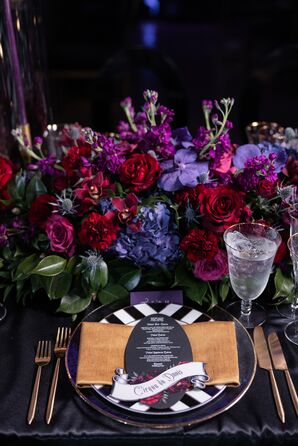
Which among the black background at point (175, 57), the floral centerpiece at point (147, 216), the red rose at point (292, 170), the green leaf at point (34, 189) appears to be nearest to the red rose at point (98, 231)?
the floral centerpiece at point (147, 216)

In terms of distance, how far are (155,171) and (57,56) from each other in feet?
Result: 7.83

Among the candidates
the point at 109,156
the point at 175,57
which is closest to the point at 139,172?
the point at 109,156

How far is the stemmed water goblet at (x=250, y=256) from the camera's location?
1.08m

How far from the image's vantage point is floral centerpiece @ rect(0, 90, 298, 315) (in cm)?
117

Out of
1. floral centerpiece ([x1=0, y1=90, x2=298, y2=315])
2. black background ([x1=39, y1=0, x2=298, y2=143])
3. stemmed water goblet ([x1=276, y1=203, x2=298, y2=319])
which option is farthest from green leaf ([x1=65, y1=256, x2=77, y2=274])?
black background ([x1=39, y1=0, x2=298, y2=143])

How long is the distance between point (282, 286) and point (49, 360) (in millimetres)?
501

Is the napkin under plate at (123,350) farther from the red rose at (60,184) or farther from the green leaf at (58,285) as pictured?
the red rose at (60,184)

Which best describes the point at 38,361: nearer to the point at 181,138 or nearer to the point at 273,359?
the point at 273,359

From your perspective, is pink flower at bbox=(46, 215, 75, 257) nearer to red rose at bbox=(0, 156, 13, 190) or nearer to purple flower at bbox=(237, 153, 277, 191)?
red rose at bbox=(0, 156, 13, 190)

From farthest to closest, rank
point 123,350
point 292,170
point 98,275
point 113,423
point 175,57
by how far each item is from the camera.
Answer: point 175,57
point 292,170
point 98,275
point 123,350
point 113,423

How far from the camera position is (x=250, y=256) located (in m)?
1.07

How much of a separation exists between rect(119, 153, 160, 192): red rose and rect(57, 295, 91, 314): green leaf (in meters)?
0.25

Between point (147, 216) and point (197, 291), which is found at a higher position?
point (147, 216)

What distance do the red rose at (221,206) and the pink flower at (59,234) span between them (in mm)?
282
